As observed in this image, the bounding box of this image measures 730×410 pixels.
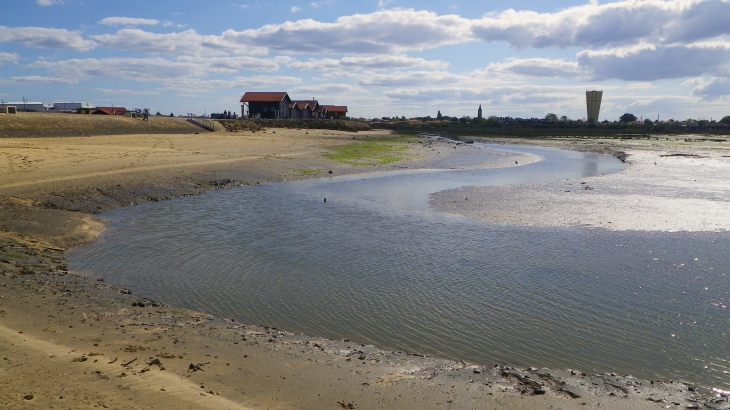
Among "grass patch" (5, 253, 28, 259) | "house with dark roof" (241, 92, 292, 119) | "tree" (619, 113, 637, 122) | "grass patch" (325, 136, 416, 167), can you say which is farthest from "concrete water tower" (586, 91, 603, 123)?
"grass patch" (5, 253, 28, 259)

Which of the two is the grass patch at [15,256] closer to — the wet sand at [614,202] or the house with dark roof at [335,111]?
the wet sand at [614,202]

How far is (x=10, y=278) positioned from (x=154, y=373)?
5.93 meters

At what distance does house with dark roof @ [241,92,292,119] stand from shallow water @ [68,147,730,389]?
6667 cm

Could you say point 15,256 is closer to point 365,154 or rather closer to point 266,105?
point 365,154

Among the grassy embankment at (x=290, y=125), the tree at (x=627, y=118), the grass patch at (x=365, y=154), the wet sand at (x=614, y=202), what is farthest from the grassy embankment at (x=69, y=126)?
the tree at (x=627, y=118)

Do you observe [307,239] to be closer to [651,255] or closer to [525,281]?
[525,281]

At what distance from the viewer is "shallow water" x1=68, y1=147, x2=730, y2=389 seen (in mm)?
9008

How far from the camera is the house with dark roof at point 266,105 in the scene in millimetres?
85125

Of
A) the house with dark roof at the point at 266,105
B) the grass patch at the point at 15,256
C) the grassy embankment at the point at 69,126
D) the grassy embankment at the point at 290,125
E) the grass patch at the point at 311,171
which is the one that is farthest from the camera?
the house with dark roof at the point at 266,105

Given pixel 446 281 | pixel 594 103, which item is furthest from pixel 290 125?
pixel 594 103

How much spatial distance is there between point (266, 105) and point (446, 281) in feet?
254

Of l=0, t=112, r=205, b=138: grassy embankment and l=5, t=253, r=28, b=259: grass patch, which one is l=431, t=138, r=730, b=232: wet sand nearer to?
l=5, t=253, r=28, b=259: grass patch

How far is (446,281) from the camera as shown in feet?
40.2

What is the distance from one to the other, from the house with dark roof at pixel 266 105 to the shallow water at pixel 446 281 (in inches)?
2625
